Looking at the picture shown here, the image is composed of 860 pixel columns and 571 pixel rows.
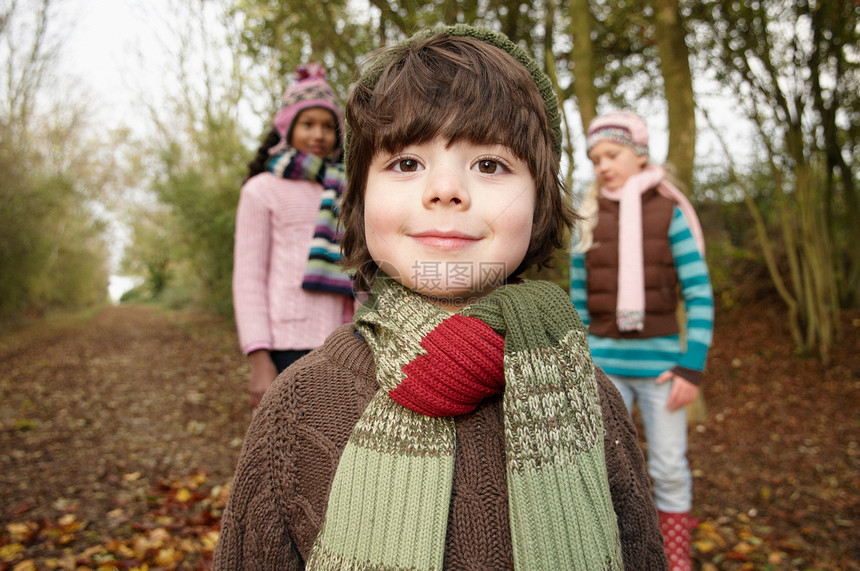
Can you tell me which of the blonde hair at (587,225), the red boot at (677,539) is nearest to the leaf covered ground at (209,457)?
the red boot at (677,539)

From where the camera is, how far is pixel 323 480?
105cm

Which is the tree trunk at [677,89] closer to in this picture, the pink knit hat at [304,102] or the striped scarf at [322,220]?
the pink knit hat at [304,102]

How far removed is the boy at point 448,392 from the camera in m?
0.95

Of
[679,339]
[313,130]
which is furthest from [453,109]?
[679,339]

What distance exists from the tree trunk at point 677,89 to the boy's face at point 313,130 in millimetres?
2817

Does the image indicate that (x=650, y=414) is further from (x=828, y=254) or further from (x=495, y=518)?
(x=828, y=254)

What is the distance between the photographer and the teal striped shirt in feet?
8.00

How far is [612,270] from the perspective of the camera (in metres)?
2.65

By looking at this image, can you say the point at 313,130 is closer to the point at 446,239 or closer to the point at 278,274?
the point at 278,274

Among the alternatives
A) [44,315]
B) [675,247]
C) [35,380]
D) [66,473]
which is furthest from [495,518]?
[44,315]

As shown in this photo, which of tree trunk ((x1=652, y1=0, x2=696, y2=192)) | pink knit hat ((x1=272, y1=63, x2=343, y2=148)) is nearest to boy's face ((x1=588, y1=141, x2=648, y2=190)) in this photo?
pink knit hat ((x1=272, y1=63, x2=343, y2=148))

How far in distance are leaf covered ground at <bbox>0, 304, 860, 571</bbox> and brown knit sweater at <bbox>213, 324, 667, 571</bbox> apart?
7.88ft

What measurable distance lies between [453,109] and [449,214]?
0.21 meters

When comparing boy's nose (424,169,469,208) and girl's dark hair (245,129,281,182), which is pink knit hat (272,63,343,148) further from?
boy's nose (424,169,469,208)
